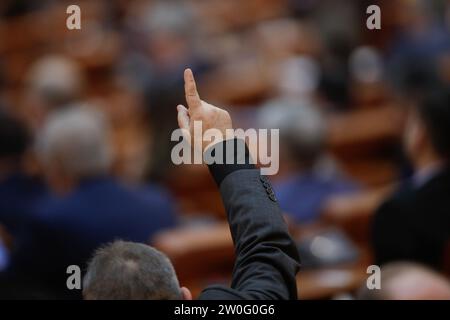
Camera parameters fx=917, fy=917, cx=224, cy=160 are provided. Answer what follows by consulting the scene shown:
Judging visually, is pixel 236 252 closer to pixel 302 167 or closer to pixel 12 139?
pixel 302 167

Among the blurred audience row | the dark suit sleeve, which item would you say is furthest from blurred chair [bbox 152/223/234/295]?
the dark suit sleeve

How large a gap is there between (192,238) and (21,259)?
1.65 feet

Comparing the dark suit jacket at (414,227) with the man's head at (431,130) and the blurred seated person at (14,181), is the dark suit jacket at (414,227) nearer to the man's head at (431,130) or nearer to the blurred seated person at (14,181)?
the man's head at (431,130)

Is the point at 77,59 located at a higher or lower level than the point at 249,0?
lower

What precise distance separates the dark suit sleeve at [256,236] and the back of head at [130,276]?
Result: 0.08 m

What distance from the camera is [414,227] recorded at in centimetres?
246

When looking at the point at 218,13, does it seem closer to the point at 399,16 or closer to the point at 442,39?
the point at 399,16

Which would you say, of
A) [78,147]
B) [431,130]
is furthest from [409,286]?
[78,147]

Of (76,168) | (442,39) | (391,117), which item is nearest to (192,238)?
(76,168)

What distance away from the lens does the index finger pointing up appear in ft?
4.49

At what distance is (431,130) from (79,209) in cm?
106

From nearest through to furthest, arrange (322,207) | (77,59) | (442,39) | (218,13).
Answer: (322,207) → (442,39) → (77,59) → (218,13)
